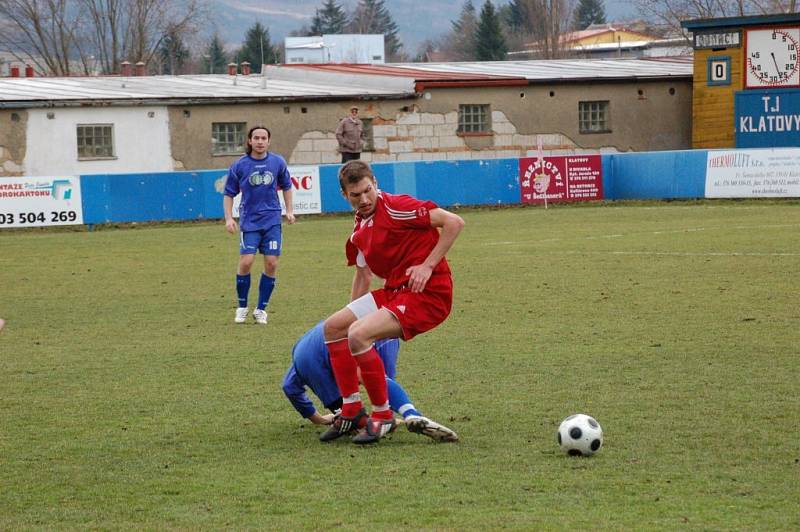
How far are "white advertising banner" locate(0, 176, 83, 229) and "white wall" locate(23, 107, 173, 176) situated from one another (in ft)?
23.0

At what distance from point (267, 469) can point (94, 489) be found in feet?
2.87

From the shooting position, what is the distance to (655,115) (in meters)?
41.8

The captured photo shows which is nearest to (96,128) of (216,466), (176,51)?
(216,466)

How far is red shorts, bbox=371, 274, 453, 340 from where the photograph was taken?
709 centimetres

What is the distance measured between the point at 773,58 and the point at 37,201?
19.2m

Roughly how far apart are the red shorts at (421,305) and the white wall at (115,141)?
28663mm

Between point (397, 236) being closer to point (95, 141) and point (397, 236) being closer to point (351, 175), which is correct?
point (351, 175)

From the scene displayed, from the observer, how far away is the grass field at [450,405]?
579 centimetres

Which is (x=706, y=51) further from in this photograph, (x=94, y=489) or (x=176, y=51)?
(x=176, y=51)

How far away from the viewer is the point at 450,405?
815 cm

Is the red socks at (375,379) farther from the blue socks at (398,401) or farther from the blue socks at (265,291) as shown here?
the blue socks at (265,291)

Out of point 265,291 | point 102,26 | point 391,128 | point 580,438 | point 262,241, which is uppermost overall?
point 102,26

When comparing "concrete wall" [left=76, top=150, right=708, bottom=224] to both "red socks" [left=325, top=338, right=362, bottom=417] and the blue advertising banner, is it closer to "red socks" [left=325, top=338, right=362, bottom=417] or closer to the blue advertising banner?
the blue advertising banner

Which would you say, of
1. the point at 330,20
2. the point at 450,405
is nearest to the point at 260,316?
the point at 450,405
